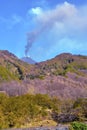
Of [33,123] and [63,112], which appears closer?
[33,123]

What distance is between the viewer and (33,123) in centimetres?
5784

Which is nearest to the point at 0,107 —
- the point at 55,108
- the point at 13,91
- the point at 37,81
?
the point at 55,108

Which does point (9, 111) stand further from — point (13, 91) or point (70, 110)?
point (13, 91)

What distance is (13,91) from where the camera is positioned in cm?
12975

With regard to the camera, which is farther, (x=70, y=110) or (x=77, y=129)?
(x=70, y=110)

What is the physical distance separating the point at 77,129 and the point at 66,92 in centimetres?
10571

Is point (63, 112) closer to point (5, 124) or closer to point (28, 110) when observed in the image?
point (28, 110)

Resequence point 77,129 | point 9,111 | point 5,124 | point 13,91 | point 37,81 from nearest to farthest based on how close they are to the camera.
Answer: point 77,129, point 5,124, point 9,111, point 13,91, point 37,81

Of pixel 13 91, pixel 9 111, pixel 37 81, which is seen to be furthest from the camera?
pixel 37 81

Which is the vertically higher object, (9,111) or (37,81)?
(37,81)

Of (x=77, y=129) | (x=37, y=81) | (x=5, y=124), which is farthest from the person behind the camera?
(x=37, y=81)

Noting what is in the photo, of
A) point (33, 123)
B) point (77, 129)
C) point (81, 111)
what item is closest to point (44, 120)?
point (33, 123)

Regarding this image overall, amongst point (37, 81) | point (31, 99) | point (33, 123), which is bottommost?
point (33, 123)

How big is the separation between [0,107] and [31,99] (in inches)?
255
